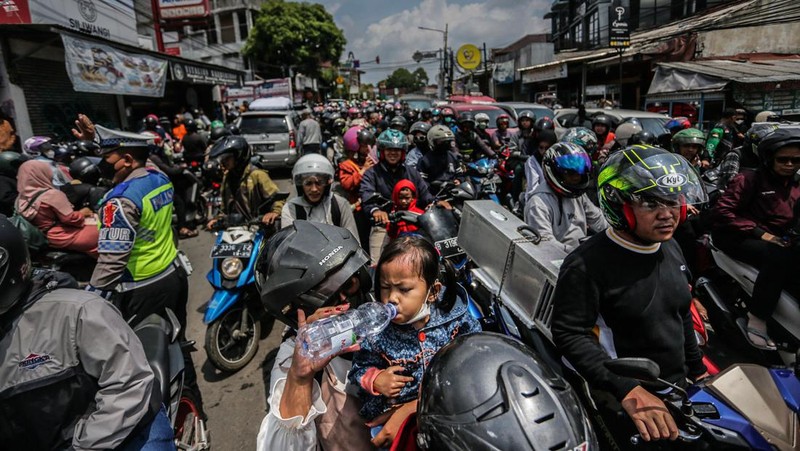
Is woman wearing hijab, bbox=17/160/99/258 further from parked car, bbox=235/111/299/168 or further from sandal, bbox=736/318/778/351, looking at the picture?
parked car, bbox=235/111/299/168

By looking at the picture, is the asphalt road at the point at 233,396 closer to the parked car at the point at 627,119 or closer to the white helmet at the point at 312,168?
the white helmet at the point at 312,168

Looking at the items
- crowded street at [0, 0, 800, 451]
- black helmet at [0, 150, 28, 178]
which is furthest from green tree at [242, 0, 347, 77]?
black helmet at [0, 150, 28, 178]

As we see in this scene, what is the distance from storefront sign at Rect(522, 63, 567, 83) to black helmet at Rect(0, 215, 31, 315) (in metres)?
20.2

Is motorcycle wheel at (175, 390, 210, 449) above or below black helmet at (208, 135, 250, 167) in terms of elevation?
below

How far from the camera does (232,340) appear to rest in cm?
378

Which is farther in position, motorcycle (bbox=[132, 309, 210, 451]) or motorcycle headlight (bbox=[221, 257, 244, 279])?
motorcycle headlight (bbox=[221, 257, 244, 279])

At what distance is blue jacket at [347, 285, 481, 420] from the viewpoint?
4.79 feet

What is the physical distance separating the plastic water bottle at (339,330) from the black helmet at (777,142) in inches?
129

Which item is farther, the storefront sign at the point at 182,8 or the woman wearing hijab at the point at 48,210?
the storefront sign at the point at 182,8

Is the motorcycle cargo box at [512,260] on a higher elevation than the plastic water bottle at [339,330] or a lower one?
lower

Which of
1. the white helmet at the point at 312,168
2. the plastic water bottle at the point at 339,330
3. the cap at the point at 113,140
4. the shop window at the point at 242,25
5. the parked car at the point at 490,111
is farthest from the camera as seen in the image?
the shop window at the point at 242,25

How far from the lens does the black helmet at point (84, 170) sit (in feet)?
18.2

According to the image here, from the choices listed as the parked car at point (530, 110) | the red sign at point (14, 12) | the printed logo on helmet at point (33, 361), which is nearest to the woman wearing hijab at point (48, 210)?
the printed logo on helmet at point (33, 361)

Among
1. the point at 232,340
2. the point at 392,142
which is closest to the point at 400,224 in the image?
the point at 392,142
